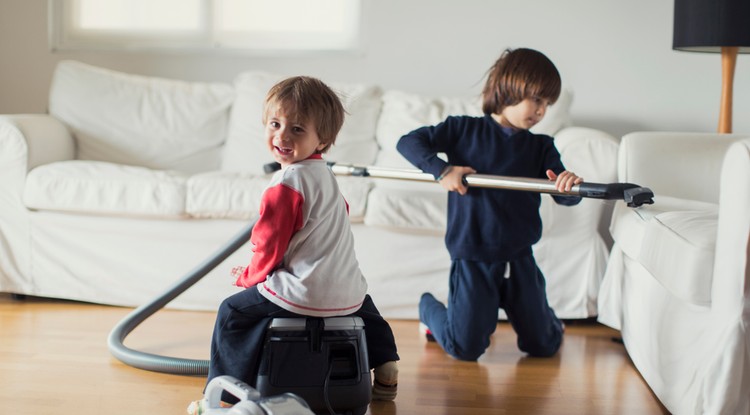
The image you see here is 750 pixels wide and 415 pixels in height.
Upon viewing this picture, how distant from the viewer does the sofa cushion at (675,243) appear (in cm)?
180

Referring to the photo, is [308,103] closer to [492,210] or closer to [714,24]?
[492,210]

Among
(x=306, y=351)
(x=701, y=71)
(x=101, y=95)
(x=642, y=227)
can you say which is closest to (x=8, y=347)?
(x=306, y=351)

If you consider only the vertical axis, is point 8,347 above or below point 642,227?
below

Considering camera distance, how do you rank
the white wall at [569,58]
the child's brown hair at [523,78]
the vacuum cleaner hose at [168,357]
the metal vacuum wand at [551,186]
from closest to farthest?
the metal vacuum wand at [551,186] → the vacuum cleaner hose at [168,357] → the child's brown hair at [523,78] → the white wall at [569,58]

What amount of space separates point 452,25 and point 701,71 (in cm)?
107

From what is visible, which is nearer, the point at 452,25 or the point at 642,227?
the point at 642,227

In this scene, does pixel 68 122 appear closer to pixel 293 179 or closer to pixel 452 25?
pixel 452 25

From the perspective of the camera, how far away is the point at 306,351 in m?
1.78

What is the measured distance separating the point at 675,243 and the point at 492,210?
57cm

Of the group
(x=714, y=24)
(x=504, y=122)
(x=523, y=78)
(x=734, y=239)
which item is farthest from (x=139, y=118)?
(x=734, y=239)

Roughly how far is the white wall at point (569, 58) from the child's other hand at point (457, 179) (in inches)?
62.5

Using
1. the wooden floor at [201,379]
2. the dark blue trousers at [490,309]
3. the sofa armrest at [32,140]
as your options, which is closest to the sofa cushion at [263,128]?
the sofa armrest at [32,140]

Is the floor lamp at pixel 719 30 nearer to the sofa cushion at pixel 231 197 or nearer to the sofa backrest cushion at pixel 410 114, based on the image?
the sofa backrest cushion at pixel 410 114

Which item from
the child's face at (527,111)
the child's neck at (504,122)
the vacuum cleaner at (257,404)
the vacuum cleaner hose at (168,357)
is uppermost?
the child's face at (527,111)
